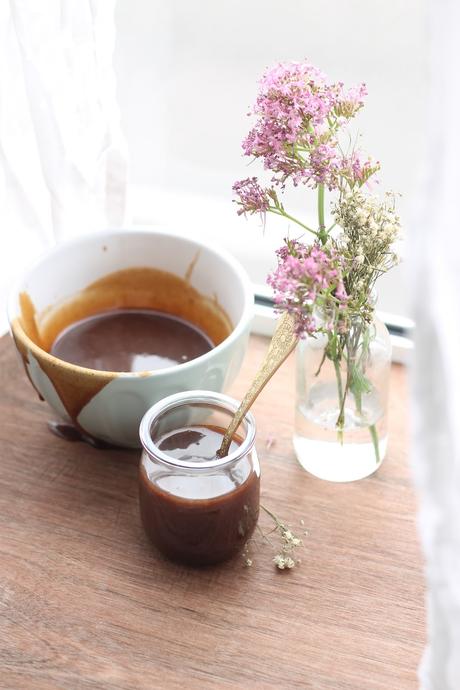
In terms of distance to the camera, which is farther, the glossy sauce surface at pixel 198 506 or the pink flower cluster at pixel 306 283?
the glossy sauce surface at pixel 198 506

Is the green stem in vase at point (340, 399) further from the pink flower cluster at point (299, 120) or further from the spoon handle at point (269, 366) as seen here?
the pink flower cluster at point (299, 120)

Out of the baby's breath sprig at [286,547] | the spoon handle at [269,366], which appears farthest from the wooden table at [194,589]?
the spoon handle at [269,366]

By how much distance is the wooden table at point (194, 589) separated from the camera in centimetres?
69

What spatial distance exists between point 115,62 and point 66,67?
162 mm

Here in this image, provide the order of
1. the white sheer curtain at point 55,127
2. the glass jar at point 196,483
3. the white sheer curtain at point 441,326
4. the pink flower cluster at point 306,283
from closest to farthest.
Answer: the white sheer curtain at point 441,326
the pink flower cluster at point 306,283
the glass jar at point 196,483
the white sheer curtain at point 55,127

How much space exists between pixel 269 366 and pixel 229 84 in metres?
0.45

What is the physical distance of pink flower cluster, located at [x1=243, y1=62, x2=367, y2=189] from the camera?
0.68 m

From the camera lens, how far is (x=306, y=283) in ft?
2.09

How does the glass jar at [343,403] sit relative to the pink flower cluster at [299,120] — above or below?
below

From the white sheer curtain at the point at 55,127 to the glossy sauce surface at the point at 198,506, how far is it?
1.16ft

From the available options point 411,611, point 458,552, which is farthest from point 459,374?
point 411,611

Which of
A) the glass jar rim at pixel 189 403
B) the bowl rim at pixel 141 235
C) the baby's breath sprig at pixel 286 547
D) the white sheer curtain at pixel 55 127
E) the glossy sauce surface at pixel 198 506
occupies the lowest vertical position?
A: the baby's breath sprig at pixel 286 547

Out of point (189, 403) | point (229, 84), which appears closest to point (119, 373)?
point (189, 403)

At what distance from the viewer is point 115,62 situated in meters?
1.07
